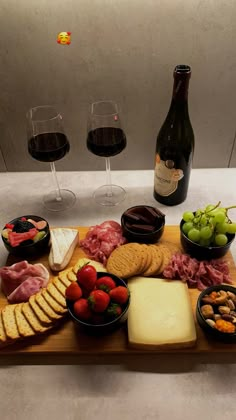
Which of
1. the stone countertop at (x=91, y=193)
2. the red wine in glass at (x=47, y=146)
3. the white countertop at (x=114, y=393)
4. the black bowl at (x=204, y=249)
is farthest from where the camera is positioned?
the stone countertop at (x=91, y=193)

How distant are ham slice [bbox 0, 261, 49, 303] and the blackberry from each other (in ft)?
0.29

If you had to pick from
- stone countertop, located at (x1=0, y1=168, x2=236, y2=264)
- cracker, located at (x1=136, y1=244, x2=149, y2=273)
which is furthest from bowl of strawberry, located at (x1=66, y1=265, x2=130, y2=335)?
stone countertop, located at (x1=0, y1=168, x2=236, y2=264)

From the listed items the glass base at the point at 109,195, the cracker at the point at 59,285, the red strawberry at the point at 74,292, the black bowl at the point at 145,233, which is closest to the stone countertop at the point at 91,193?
the glass base at the point at 109,195

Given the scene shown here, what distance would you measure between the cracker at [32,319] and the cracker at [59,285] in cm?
7

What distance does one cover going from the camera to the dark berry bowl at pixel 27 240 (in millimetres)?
834

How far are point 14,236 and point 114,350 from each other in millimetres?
377

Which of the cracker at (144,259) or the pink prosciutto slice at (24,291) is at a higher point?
the cracker at (144,259)

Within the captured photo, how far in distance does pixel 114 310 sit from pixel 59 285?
172mm

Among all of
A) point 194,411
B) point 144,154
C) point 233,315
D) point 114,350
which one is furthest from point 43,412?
point 144,154

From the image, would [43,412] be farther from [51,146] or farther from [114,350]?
[51,146]

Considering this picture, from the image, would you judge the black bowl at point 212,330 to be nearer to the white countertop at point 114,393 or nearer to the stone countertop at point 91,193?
the white countertop at point 114,393

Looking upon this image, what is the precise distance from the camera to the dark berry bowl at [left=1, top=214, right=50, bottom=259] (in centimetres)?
83

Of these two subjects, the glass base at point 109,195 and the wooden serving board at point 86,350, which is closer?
the wooden serving board at point 86,350

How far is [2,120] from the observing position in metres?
1.10
